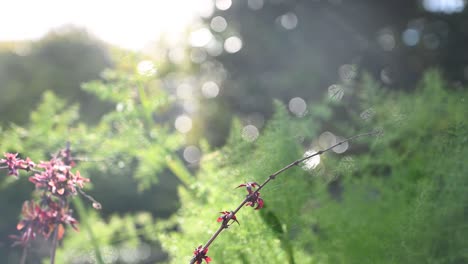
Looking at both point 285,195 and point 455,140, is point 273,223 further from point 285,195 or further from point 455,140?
point 455,140

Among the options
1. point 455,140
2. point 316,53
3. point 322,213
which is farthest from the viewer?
point 316,53

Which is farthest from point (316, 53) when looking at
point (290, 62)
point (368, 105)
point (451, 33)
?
point (368, 105)

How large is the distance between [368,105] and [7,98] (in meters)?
3.22

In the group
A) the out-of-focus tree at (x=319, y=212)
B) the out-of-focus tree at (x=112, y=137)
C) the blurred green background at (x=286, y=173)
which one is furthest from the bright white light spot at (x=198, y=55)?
the out-of-focus tree at (x=319, y=212)

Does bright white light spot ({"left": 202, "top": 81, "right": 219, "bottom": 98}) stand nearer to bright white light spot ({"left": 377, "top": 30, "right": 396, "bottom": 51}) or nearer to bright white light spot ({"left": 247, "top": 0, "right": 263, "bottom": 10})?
bright white light spot ({"left": 247, "top": 0, "right": 263, "bottom": 10})

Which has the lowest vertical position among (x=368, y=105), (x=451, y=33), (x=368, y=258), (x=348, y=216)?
(x=368, y=258)

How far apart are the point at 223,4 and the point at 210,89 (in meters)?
0.75

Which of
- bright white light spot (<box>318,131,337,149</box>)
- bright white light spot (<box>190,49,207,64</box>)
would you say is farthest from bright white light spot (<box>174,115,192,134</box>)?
bright white light spot (<box>318,131,337,149</box>)

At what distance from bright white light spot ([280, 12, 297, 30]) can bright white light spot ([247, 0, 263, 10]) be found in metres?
0.22

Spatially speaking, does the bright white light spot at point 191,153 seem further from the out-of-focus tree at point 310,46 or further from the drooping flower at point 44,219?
the drooping flower at point 44,219

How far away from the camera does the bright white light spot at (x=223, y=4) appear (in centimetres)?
412

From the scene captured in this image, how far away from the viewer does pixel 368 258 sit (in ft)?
1.94

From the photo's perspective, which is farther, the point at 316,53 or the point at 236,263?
the point at 316,53

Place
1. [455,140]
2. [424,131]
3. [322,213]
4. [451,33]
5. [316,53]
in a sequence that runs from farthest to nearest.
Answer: [316,53], [451,33], [424,131], [322,213], [455,140]
